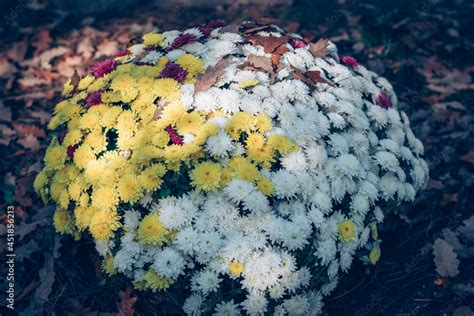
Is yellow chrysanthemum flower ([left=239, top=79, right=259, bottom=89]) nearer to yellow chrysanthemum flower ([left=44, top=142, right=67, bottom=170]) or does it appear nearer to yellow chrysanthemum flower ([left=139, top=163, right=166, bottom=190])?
yellow chrysanthemum flower ([left=139, top=163, right=166, bottom=190])

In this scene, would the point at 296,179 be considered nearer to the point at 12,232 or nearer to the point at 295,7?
the point at 12,232

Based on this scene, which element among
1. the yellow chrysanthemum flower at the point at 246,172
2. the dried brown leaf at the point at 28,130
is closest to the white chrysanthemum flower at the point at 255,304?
the yellow chrysanthemum flower at the point at 246,172

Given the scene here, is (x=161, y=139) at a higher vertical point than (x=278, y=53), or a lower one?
lower

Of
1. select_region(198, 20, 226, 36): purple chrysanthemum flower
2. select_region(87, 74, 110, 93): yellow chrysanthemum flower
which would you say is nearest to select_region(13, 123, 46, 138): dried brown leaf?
select_region(87, 74, 110, 93): yellow chrysanthemum flower

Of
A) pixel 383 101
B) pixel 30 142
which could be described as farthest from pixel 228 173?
pixel 30 142

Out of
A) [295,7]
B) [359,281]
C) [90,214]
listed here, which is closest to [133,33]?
[295,7]

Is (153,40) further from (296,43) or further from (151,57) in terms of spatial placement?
(296,43)
